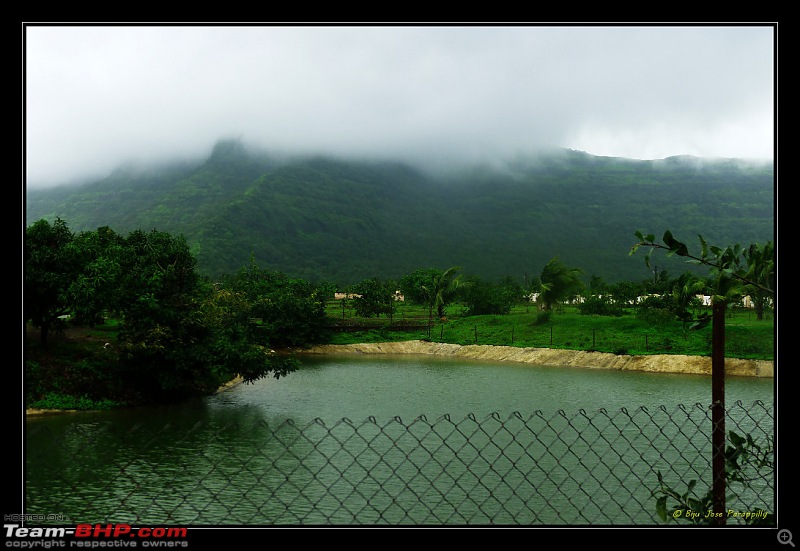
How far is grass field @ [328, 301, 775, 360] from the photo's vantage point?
29.1 m

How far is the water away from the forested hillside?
67.1 m

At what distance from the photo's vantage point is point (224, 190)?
128 metres

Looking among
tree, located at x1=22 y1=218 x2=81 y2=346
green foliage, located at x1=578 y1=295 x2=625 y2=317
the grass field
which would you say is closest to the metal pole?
tree, located at x1=22 y1=218 x2=81 y2=346

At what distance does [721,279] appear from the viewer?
2.75 m

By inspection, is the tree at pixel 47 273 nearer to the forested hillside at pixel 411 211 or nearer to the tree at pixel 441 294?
the tree at pixel 441 294

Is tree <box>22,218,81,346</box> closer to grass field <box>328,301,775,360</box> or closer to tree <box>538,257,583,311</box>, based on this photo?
grass field <box>328,301,775,360</box>

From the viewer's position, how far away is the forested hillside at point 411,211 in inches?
4156

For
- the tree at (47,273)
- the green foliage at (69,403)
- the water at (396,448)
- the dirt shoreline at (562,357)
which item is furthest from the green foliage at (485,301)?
the tree at (47,273)

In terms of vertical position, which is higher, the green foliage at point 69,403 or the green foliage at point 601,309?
the green foliage at point 601,309

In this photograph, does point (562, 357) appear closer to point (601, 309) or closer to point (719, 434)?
point (601, 309)

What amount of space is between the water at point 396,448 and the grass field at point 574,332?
320cm


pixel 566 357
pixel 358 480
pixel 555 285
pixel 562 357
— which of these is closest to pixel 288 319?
pixel 562 357
